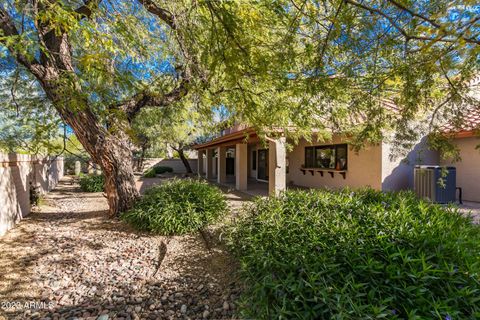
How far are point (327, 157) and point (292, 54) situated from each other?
8.47 meters

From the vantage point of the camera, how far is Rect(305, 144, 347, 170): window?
10312mm

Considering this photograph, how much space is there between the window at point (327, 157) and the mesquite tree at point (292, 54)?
5.46m

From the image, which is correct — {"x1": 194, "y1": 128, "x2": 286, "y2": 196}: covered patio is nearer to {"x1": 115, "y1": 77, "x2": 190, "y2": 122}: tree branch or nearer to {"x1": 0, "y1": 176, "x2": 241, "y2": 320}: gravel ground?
{"x1": 115, "y1": 77, "x2": 190, "y2": 122}: tree branch

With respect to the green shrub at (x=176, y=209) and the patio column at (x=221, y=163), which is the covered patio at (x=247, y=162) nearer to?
the patio column at (x=221, y=163)

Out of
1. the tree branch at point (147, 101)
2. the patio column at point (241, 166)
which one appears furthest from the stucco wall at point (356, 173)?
the tree branch at point (147, 101)

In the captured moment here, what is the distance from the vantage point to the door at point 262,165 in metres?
15.9

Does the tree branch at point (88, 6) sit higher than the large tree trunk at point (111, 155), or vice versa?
the tree branch at point (88, 6)

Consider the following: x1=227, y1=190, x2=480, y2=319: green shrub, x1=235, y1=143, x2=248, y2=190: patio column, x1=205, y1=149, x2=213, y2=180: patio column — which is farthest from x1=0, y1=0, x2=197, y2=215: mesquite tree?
x1=205, y1=149, x2=213, y2=180: patio column

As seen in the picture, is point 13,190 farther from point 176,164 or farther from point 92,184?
point 176,164

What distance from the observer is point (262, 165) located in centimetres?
1659

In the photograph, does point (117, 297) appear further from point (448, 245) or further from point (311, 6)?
point (311, 6)

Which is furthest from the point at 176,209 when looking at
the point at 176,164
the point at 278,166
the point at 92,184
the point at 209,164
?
the point at 176,164

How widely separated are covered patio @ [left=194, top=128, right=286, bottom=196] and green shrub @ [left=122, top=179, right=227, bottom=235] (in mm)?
1578

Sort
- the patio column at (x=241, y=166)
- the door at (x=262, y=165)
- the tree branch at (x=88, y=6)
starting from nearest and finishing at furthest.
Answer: the tree branch at (x=88, y=6) → the patio column at (x=241, y=166) → the door at (x=262, y=165)
